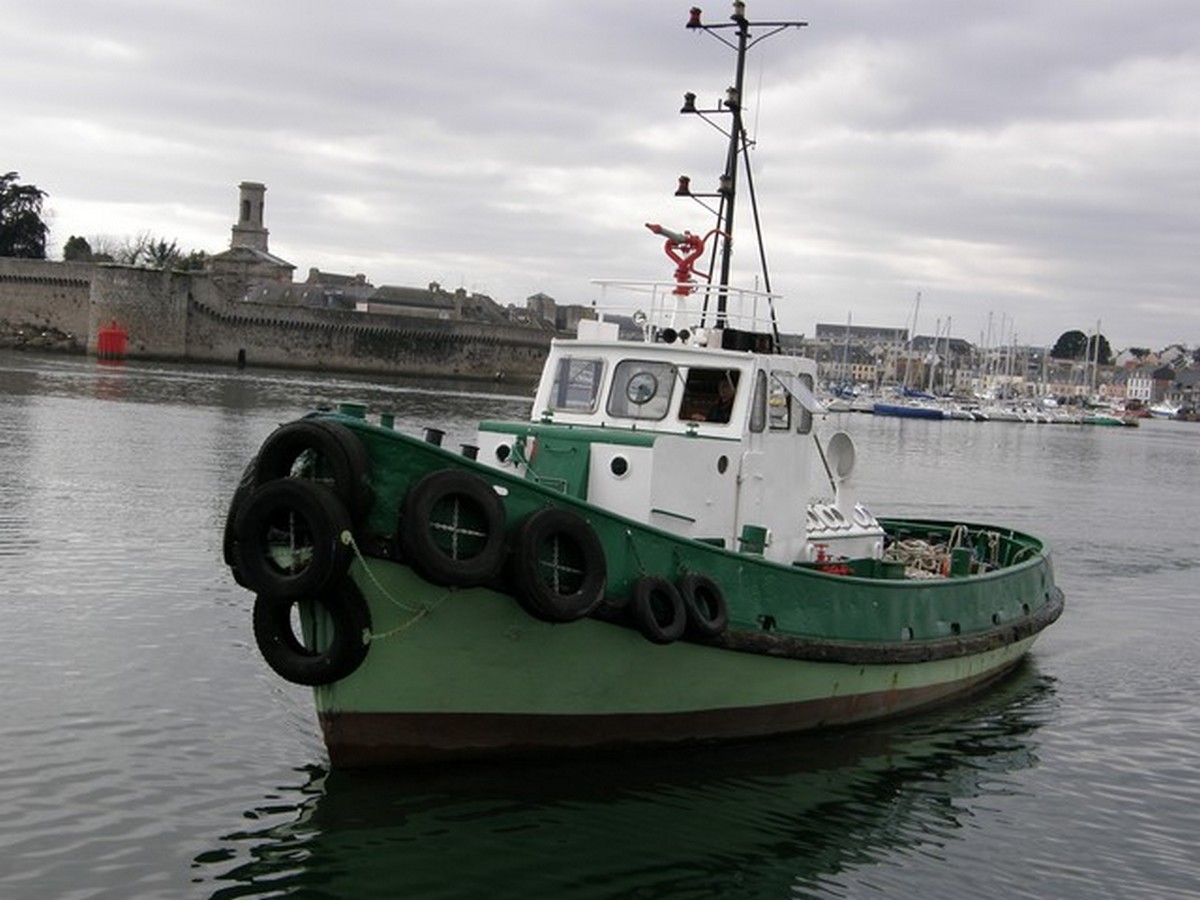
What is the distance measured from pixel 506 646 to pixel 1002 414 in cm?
10802

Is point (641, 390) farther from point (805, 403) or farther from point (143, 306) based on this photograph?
point (143, 306)

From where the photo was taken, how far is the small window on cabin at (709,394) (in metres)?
11.2

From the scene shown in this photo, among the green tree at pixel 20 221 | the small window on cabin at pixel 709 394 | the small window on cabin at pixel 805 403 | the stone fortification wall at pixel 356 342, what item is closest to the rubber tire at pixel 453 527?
the small window on cabin at pixel 709 394

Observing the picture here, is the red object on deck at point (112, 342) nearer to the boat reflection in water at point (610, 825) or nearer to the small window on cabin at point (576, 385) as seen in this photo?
the small window on cabin at point (576, 385)

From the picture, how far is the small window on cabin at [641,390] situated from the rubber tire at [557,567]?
2.36 m

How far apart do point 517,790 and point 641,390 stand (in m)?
3.55

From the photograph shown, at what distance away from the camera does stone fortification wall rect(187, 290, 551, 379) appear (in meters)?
86.7

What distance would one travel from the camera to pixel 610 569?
363 inches

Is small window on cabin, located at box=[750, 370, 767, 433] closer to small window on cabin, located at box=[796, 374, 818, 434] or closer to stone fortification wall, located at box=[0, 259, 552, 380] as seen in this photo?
small window on cabin, located at box=[796, 374, 818, 434]

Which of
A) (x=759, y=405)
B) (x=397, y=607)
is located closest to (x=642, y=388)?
(x=759, y=405)

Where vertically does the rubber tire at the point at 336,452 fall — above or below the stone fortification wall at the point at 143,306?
below

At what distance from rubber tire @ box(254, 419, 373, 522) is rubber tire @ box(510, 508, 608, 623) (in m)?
1.06

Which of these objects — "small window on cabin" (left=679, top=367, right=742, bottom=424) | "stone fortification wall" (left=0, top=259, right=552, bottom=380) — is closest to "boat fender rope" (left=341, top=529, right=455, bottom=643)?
"small window on cabin" (left=679, top=367, right=742, bottom=424)

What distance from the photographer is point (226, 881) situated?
800 cm
